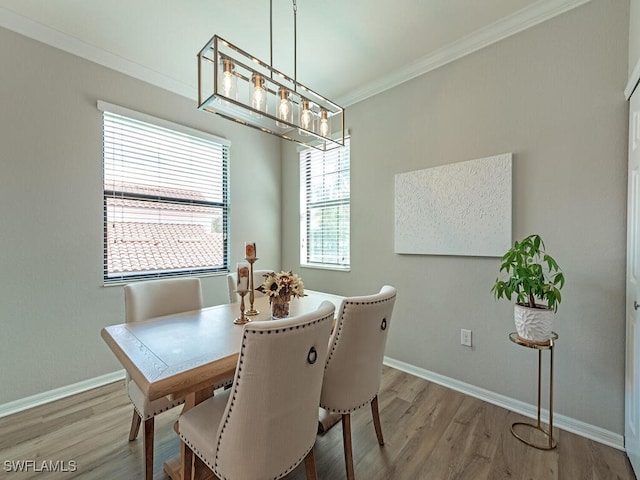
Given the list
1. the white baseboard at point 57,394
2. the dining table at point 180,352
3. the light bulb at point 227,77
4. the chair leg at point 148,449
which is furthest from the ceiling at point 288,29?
the white baseboard at point 57,394

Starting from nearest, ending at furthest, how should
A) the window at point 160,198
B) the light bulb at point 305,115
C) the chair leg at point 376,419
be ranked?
the chair leg at point 376,419 < the light bulb at point 305,115 < the window at point 160,198

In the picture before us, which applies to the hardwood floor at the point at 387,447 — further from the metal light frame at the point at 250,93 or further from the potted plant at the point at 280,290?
the metal light frame at the point at 250,93

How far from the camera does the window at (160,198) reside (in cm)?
247

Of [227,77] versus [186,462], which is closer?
[186,462]

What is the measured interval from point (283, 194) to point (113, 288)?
82.7 inches

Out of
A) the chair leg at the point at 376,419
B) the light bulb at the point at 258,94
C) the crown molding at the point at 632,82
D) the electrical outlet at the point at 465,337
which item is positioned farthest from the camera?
the electrical outlet at the point at 465,337

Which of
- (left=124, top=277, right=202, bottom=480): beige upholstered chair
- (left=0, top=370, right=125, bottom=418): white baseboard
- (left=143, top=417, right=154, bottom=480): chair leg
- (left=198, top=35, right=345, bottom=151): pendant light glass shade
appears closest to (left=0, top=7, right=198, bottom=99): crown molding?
(left=198, top=35, right=345, bottom=151): pendant light glass shade

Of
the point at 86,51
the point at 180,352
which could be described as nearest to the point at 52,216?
the point at 86,51

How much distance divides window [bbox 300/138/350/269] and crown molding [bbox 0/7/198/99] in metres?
1.50

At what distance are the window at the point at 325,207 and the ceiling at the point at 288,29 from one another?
3.01 ft

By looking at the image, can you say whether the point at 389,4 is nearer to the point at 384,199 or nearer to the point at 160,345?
the point at 384,199

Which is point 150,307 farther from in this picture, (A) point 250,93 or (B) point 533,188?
(B) point 533,188

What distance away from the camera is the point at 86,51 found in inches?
88.7

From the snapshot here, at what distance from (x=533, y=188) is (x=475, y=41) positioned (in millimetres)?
1204
